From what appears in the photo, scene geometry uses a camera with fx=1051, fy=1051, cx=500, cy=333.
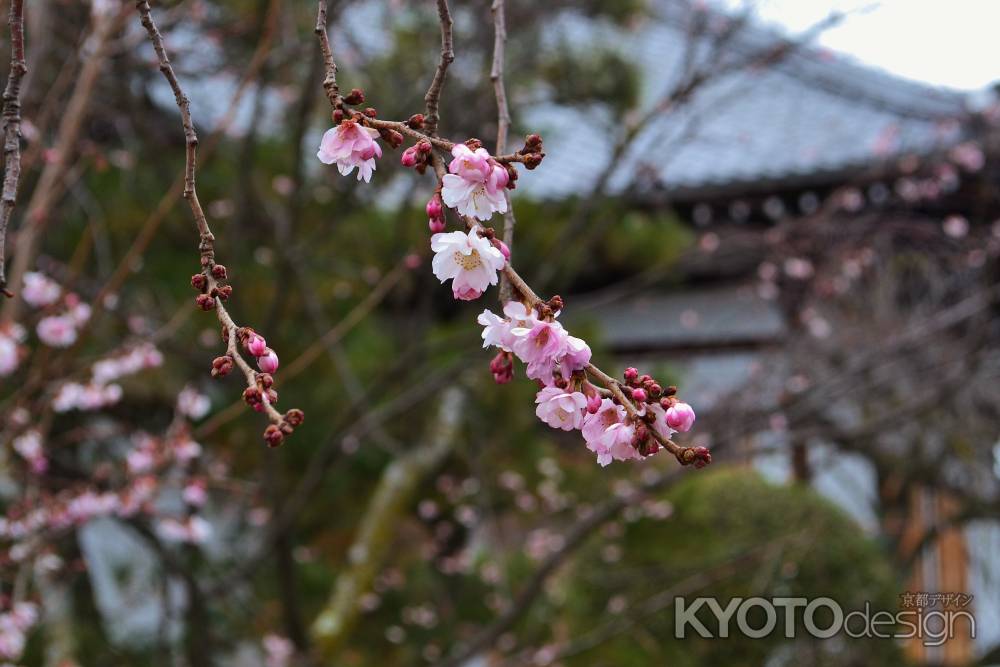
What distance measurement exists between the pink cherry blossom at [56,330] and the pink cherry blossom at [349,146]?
5.78 ft

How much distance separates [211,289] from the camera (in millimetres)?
847

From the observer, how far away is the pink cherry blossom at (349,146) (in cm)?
93

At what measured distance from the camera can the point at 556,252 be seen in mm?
3422

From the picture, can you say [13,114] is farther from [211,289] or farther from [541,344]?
[541,344]

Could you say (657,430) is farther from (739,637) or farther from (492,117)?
(739,637)

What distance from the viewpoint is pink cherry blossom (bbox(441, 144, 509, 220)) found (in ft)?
2.87

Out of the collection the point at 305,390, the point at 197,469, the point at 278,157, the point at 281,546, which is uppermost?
the point at 278,157

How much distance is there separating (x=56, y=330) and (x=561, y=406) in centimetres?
193

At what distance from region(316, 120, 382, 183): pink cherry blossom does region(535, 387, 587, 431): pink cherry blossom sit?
250 millimetres

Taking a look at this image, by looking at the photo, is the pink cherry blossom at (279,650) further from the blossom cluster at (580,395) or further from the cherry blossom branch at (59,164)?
the blossom cluster at (580,395)

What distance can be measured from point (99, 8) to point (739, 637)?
3.06m

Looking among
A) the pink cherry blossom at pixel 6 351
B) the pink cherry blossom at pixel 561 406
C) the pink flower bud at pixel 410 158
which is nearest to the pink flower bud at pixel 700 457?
the pink cherry blossom at pixel 561 406

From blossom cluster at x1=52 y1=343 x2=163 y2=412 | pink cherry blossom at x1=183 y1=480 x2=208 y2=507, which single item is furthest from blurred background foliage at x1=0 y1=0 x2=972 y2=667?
blossom cluster at x1=52 y1=343 x2=163 y2=412

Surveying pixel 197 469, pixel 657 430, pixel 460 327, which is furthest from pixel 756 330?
pixel 657 430
